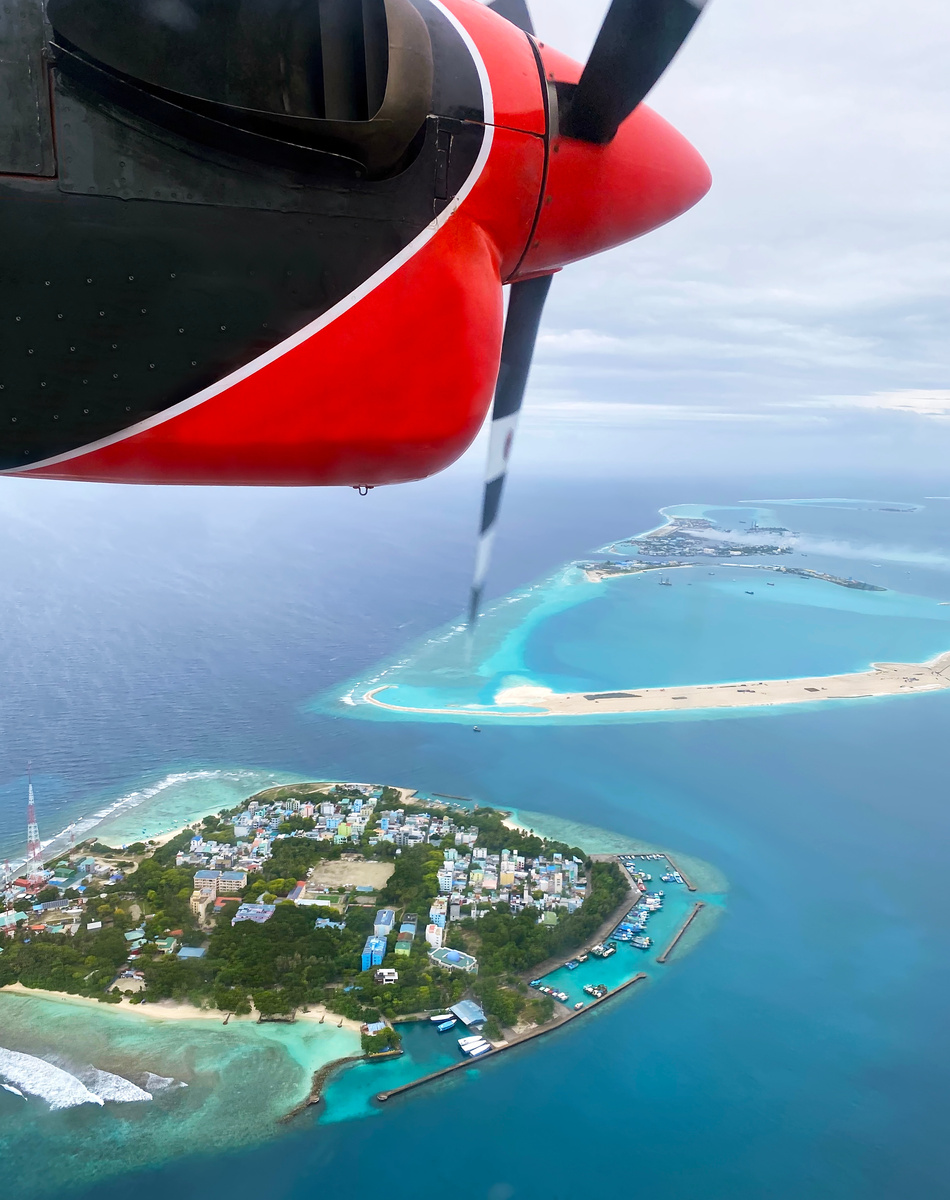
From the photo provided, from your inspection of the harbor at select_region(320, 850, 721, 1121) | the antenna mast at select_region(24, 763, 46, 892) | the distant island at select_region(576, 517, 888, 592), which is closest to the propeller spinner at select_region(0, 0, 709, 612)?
the harbor at select_region(320, 850, 721, 1121)

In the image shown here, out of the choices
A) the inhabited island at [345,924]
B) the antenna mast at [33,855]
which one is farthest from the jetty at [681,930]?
the antenna mast at [33,855]

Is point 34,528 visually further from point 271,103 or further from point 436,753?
point 271,103

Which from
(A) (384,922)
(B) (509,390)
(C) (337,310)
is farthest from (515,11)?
(A) (384,922)

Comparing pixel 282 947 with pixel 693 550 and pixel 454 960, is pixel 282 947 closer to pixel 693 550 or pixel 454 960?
pixel 454 960

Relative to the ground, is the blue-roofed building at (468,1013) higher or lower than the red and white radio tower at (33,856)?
lower

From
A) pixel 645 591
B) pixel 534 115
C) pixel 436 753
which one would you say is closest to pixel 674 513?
pixel 645 591

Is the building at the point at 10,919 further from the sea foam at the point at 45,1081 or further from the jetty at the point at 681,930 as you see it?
the jetty at the point at 681,930
